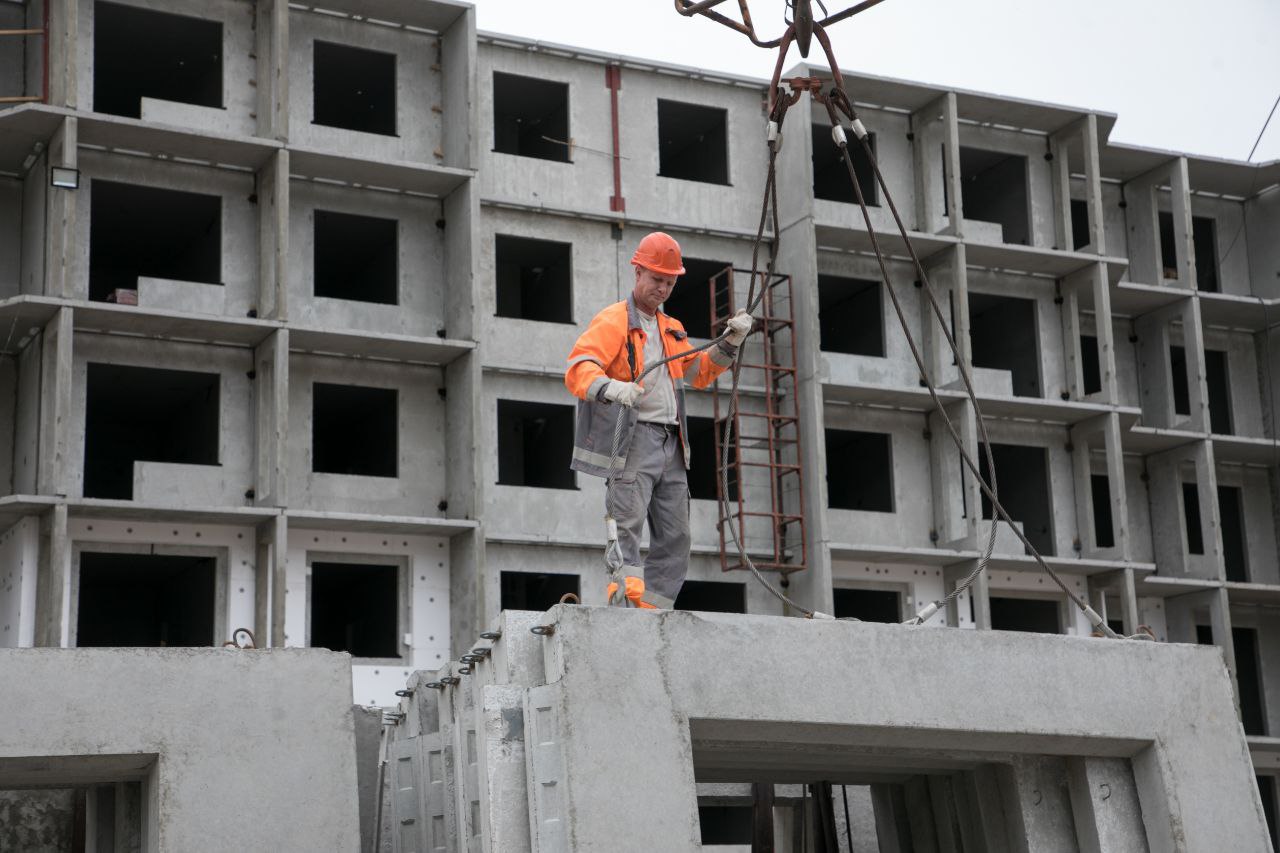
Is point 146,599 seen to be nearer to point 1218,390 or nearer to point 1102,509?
point 1102,509

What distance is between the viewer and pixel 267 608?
78.1 feet

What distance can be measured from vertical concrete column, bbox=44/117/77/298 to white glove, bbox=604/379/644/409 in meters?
15.4

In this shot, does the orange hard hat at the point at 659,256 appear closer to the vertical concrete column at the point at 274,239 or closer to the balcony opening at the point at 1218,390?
the vertical concrete column at the point at 274,239

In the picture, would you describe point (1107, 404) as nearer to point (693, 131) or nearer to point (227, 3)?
point (693, 131)

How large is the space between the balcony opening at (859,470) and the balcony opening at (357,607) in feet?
24.5

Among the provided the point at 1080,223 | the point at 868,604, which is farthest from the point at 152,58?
the point at 1080,223

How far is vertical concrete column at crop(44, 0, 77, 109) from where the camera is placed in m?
23.4

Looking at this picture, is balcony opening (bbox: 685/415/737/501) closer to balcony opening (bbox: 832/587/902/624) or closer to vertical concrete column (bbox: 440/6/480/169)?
balcony opening (bbox: 832/587/902/624)

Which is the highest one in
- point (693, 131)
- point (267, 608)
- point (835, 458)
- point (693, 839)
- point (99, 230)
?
point (693, 131)

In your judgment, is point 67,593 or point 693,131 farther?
point 693,131

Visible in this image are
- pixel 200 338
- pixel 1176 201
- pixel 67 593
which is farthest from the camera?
pixel 1176 201

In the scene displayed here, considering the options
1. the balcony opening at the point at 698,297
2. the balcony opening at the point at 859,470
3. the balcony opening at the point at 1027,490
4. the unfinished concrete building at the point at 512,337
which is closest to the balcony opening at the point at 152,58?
the unfinished concrete building at the point at 512,337

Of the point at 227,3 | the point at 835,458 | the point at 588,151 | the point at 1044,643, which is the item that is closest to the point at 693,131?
the point at 588,151

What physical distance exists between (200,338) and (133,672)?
1559 cm
